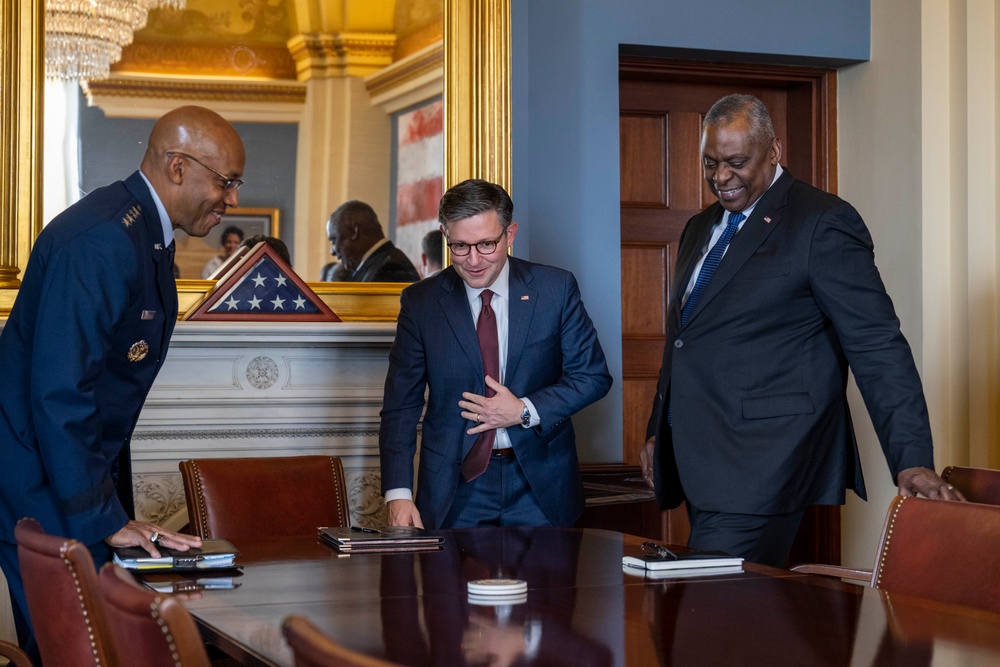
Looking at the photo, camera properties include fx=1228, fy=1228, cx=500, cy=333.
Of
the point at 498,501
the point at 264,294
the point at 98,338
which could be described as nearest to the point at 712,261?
the point at 498,501

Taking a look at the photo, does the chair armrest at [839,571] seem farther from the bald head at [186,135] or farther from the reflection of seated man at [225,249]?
the reflection of seated man at [225,249]

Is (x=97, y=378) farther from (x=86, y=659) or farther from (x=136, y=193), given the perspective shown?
(x=86, y=659)

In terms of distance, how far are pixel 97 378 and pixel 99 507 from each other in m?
0.28

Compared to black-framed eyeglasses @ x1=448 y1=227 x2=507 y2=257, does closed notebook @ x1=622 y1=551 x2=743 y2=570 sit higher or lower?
lower

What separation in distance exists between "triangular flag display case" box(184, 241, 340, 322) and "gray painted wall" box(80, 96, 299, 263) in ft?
0.31

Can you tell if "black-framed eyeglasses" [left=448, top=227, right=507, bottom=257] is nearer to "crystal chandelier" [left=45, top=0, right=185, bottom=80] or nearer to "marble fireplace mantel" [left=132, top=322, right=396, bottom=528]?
"marble fireplace mantel" [left=132, top=322, right=396, bottom=528]

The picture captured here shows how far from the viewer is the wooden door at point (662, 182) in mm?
5094

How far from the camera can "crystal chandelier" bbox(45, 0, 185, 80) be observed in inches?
160

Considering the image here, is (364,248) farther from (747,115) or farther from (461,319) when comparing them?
(747,115)

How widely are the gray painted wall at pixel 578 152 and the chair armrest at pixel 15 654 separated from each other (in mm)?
2517

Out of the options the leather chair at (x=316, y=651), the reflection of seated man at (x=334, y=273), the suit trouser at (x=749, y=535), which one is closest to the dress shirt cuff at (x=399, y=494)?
the suit trouser at (x=749, y=535)

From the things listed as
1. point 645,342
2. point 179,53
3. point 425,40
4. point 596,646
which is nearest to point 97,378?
point 596,646

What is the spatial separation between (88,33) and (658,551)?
9.12 feet

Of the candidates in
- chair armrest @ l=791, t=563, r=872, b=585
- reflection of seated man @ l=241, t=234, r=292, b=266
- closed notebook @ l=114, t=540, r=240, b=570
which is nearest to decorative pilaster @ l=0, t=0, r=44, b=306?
reflection of seated man @ l=241, t=234, r=292, b=266
